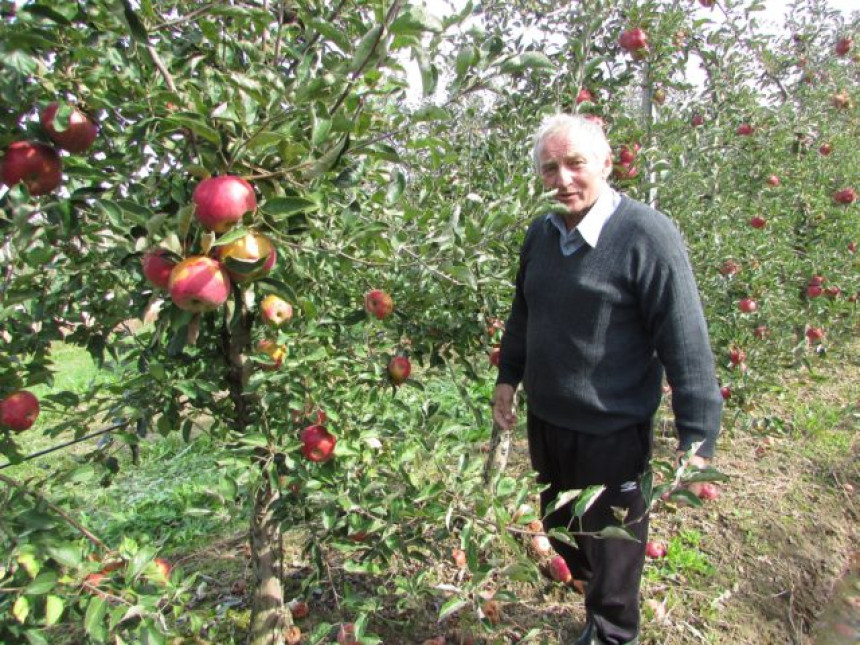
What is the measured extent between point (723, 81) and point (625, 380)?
2672 millimetres

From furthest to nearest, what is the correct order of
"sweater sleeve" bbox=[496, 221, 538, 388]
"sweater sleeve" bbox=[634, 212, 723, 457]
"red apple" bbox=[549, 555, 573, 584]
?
"red apple" bbox=[549, 555, 573, 584], "sweater sleeve" bbox=[496, 221, 538, 388], "sweater sleeve" bbox=[634, 212, 723, 457]

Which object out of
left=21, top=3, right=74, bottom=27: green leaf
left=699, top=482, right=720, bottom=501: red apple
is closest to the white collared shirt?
left=21, top=3, right=74, bottom=27: green leaf

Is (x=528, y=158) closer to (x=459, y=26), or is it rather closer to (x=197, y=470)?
(x=459, y=26)

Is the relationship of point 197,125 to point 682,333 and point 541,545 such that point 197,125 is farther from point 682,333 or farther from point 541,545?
point 541,545

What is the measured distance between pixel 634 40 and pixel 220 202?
2.33 metres

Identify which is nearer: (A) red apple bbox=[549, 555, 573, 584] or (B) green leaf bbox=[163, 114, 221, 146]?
(B) green leaf bbox=[163, 114, 221, 146]

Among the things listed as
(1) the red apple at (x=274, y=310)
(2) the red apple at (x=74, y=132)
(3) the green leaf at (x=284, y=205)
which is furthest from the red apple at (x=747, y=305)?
(2) the red apple at (x=74, y=132)

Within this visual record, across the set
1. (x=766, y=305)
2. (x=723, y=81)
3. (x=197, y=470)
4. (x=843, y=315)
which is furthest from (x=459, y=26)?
(x=843, y=315)

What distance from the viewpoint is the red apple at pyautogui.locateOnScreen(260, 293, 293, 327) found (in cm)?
134

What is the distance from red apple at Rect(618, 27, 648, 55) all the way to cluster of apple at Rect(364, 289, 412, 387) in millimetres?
1820

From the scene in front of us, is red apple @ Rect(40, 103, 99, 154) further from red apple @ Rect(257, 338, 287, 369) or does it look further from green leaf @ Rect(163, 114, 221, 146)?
red apple @ Rect(257, 338, 287, 369)

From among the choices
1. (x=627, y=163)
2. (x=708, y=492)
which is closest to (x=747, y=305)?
(x=708, y=492)

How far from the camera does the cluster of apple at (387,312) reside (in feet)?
5.39

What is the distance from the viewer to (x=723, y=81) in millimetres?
3453
